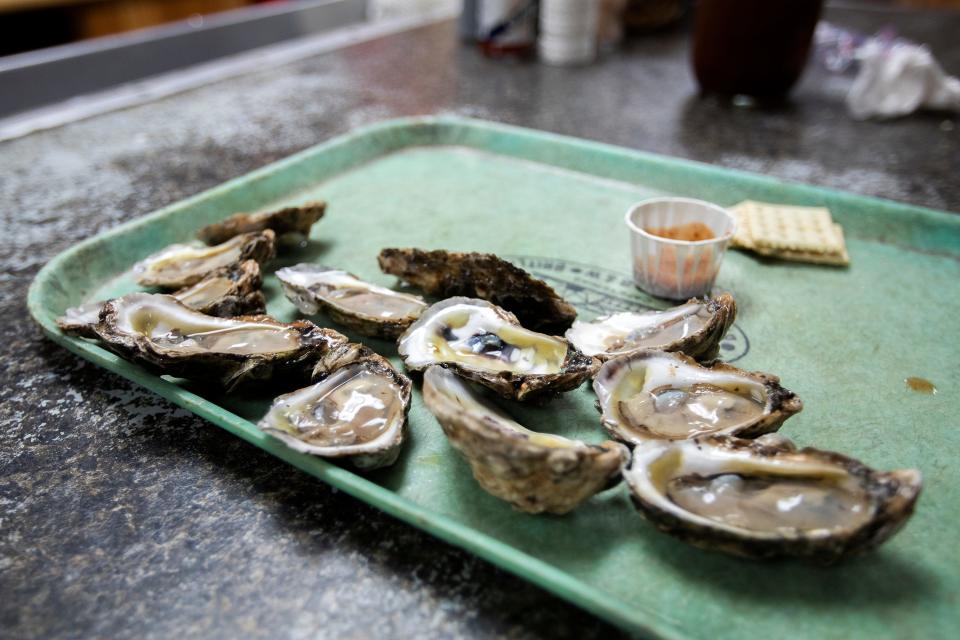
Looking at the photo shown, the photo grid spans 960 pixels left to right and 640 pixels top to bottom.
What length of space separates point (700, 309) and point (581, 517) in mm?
501

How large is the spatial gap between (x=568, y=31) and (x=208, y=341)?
2.46 m

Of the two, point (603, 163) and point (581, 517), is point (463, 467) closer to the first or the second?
point (581, 517)

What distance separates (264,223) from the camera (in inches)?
60.6

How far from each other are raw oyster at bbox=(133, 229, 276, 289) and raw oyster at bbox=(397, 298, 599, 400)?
1.41ft

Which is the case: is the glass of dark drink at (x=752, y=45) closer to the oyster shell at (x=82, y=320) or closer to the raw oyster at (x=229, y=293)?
the raw oyster at (x=229, y=293)

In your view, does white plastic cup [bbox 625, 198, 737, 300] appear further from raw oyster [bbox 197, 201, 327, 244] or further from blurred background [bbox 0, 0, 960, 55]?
blurred background [bbox 0, 0, 960, 55]

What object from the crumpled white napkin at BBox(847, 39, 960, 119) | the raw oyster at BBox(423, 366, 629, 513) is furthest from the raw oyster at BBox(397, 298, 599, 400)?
the crumpled white napkin at BBox(847, 39, 960, 119)

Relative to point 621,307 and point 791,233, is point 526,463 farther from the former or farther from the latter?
point 791,233

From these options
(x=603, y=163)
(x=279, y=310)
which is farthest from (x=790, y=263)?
(x=279, y=310)

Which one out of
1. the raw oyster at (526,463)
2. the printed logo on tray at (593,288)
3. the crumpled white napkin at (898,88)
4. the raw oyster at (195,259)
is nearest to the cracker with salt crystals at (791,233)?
the printed logo on tray at (593,288)

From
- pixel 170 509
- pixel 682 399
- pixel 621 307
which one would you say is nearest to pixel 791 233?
pixel 621 307

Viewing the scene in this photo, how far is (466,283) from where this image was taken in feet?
4.30

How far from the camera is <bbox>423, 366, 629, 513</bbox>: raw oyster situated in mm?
805

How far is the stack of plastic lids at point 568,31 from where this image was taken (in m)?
3.01
